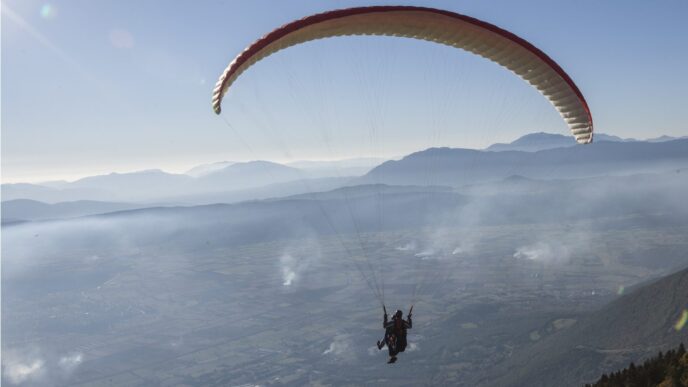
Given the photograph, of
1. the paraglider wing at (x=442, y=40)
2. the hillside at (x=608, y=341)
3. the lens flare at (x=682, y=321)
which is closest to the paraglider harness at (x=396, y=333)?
the paraglider wing at (x=442, y=40)

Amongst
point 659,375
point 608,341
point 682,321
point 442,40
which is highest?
point 442,40

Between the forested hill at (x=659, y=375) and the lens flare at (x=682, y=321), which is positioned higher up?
the forested hill at (x=659, y=375)

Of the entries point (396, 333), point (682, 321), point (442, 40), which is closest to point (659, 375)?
point (396, 333)

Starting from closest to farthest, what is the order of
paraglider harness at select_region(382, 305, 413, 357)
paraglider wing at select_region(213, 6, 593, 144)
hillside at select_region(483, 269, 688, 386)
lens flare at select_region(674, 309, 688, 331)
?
paraglider wing at select_region(213, 6, 593, 144), paraglider harness at select_region(382, 305, 413, 357), hillside at select_region(483, 269, 688, 386), lens flare at select_region(674, 309, 688, 331)

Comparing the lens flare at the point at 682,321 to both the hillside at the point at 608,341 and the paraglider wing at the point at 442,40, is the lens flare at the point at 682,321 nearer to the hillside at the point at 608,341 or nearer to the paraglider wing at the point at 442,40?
the hillside at the point at 608,341

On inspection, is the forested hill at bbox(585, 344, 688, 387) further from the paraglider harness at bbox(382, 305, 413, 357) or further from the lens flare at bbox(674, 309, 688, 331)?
the lens flare at bbox(674, 309, 688, 331)

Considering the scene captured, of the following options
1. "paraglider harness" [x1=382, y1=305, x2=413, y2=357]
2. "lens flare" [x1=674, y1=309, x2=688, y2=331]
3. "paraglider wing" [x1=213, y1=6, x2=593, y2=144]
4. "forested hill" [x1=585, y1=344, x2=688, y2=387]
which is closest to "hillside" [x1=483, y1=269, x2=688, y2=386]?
"lens flare" [x1=674, y1=309, x2=688, y2=331]

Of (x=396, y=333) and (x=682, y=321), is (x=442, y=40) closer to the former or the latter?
(x=396, y=333)

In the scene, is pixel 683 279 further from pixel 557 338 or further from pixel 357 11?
pixel 357 11

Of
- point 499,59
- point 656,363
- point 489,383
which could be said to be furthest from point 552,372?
point 499,59
